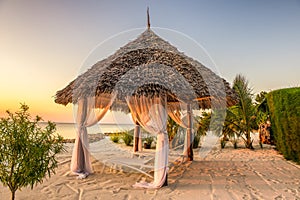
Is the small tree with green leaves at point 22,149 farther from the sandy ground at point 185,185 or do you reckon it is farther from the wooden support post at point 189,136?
the wooden support post at point 189,136

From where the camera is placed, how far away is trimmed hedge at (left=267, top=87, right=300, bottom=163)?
5906mm

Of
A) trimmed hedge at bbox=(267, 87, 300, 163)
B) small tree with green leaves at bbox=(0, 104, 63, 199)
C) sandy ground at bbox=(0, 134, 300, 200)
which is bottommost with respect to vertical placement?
sandy ground at bbox=(0, 134, 300, 200)

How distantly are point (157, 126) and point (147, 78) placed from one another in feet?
3.11

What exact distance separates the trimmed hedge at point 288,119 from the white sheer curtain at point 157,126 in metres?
3.83

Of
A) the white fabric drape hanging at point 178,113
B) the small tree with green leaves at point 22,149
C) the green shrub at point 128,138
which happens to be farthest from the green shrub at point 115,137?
the small tree with green leaves at point 22,149

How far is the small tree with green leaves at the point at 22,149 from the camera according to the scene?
2.42m

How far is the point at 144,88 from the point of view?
4312 millimetres

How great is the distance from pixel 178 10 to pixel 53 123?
607cm

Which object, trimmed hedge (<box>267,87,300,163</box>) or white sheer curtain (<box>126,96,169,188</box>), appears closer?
white sheer curtain (<box>126,96,169,188</box>)

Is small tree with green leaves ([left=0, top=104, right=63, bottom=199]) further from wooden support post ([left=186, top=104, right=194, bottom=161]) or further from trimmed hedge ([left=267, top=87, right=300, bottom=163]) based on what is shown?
trimmed hedge ([left=267, top=87, right=300, bottom=163])

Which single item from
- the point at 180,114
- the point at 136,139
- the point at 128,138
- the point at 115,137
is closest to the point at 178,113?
the point at 180,114

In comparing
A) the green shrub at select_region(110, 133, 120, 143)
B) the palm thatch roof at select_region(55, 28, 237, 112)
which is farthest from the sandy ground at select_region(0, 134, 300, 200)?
the green shrub at select_region(110, 133, 120, 143)

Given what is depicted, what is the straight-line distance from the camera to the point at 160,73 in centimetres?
454

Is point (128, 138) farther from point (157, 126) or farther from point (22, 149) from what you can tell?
point (22, 149)
